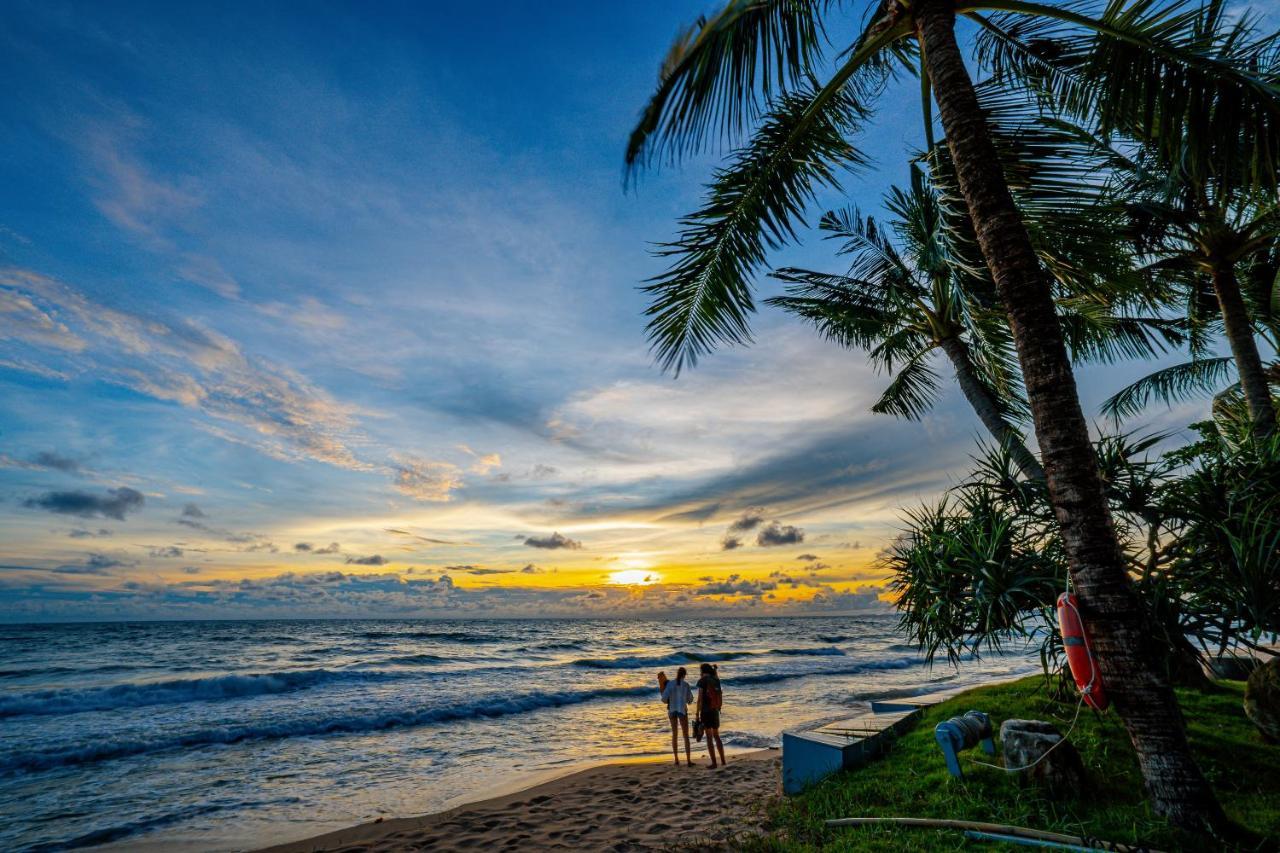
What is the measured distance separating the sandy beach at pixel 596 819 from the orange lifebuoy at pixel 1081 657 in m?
3.58

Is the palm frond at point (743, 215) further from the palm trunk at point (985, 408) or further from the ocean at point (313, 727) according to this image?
the ocean at point (313, 727)

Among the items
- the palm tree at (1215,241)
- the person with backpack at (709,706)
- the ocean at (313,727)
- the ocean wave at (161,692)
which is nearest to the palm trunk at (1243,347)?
the palm tree at (1215,241)

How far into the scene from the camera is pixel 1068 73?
601 centimetres

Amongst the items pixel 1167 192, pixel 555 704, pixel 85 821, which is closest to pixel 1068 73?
pixel 1167 192

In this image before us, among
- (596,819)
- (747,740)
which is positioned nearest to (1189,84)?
(596,819)

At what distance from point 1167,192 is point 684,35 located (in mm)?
6062

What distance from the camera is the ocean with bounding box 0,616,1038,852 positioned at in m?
8.75

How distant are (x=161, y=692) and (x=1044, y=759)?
26308mm

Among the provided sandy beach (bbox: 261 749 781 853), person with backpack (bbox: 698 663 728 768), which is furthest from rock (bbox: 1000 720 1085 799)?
person with backpack (bbox: 698 663 728 768)

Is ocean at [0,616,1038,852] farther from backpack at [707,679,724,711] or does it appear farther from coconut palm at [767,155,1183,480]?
coconut palm at [767,155,1183,480]

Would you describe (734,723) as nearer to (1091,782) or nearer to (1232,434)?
(1091,782)

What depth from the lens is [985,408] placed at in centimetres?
885

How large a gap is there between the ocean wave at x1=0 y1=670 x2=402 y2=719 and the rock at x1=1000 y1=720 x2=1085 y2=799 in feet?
77.3

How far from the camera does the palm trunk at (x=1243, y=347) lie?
7.55 meters
